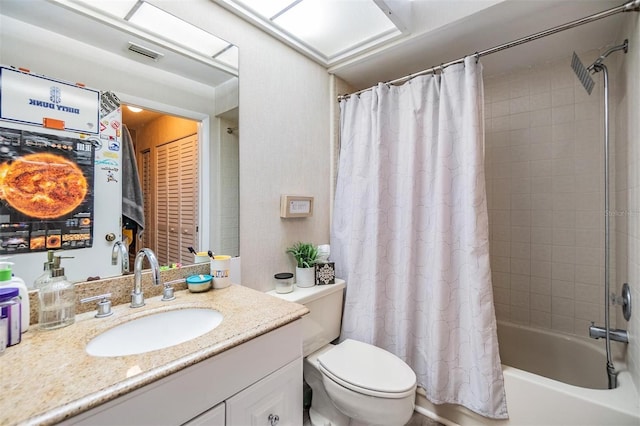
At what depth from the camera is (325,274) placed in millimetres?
1731

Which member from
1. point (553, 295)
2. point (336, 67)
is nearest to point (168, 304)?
point (336, 67)

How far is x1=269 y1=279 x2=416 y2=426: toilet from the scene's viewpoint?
118 centimetres

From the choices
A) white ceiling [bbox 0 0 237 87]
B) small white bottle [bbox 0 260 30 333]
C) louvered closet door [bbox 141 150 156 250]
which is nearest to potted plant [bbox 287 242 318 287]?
louvered closet door [bbox 141 150 156 250]

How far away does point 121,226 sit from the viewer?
1.11 metres

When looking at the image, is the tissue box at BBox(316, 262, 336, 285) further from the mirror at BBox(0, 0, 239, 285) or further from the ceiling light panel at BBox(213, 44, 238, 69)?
the ceiling light panel at BBox(213, 44, 238, 69)

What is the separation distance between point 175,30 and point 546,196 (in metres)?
2.40

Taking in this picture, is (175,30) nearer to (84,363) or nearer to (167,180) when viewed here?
(167,180)

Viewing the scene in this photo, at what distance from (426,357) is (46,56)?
2.08 metres

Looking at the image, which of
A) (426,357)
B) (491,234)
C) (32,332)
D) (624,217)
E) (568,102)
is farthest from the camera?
(491,234)

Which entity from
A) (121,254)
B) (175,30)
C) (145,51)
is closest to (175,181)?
(121,254)

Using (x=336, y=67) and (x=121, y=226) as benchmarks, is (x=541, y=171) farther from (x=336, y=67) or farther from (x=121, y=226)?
(x=121, y=226)

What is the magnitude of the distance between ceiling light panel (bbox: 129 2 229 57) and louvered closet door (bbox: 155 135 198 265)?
1.39 ft

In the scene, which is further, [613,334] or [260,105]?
[260,105]

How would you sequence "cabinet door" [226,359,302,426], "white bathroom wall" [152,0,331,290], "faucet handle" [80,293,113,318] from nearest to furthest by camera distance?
"cabinet door" [226,359,302,426] < "faucet handle" [80,293,113,318] < "white bathroom wall" [152,0,331,290]
